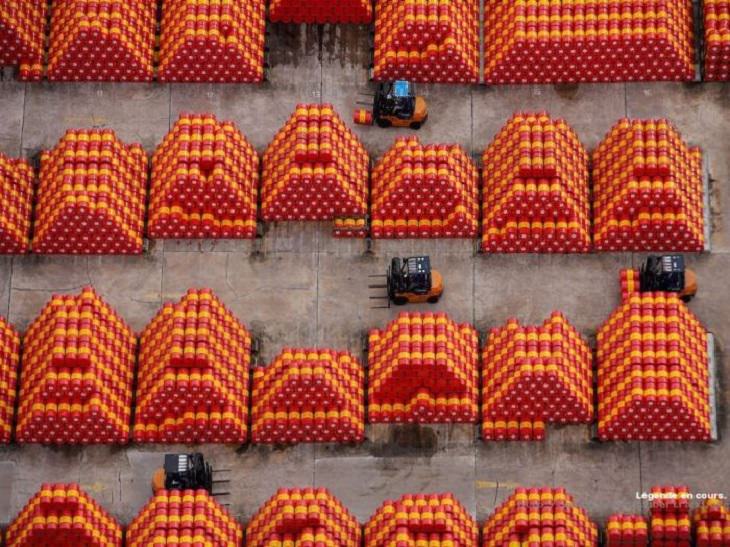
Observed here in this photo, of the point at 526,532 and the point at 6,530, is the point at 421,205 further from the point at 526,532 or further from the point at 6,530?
the point at 6,530

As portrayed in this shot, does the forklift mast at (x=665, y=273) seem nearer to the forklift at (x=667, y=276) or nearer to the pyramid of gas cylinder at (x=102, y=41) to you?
the forklift at (x=667, y=276)

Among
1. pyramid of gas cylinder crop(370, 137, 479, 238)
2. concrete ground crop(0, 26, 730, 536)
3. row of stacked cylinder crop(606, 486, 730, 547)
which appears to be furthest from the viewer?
pyramid of gas cylinder crop(370, 137, 479, 238)

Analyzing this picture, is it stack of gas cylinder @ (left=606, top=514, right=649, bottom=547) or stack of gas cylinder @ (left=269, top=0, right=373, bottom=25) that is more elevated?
stack of gas cylinder @ (left=269, top=0, right=373, bottom=25)

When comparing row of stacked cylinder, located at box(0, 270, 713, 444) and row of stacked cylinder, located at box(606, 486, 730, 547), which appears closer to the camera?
row of stacked cylinder, located at box(606, 486, 730, 547)

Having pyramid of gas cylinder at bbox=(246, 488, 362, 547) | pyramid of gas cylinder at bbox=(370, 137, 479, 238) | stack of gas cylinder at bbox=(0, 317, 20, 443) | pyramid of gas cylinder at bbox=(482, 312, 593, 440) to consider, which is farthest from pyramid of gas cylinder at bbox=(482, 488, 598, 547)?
stack of gas cylinder at bbox=(0, 317, 20, 443)

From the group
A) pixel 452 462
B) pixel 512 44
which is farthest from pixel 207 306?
pixel 512 44

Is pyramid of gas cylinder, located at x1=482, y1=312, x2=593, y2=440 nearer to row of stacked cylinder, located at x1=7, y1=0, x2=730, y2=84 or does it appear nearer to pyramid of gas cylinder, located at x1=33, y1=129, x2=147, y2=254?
row of stacked cylinder, located at x1=7, y1=0, x2=730, y2=84

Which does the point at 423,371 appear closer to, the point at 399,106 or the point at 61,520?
the point at 399,106
